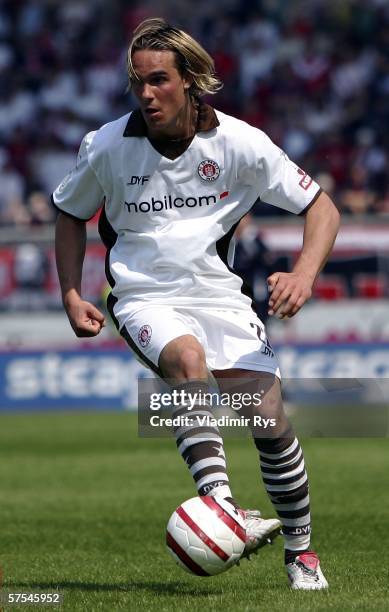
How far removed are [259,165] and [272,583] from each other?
1.87 meters

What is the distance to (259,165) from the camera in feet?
18.2

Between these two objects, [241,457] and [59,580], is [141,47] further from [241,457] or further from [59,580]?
[241,457]

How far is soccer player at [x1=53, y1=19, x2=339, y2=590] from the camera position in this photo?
5.39 meters

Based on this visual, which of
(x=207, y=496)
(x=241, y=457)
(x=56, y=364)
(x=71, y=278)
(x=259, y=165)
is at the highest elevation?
(x=259, y=165)

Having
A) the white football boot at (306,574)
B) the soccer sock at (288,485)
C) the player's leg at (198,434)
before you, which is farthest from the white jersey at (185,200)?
the white football boot at (306,574)

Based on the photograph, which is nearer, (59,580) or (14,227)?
(59,580)

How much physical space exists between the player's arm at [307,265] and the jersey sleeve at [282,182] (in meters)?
0.05

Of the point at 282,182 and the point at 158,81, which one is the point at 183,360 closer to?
the point at 282,182

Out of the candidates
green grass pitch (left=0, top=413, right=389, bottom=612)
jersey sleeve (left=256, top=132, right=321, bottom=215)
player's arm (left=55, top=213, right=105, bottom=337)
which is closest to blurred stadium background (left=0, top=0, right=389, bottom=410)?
green grass pitch (left=0, top=413, right=389, bottom=612)

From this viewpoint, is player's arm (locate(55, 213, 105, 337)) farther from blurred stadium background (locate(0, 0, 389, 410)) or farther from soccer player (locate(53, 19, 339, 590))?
blurred stadium background (locate(0, 0, 389, 410))

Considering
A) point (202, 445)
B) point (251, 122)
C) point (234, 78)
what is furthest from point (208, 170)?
point (234, 78)

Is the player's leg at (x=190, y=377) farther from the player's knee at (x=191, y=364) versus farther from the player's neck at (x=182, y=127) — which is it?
the player's neck at (x=182, y=127)

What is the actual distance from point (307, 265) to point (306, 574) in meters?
1.33

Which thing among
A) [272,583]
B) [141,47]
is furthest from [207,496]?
[141,47]
